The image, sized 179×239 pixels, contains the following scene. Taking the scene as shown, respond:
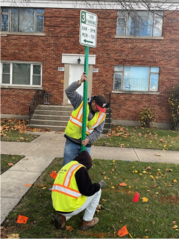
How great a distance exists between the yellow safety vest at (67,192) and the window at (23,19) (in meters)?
11.6

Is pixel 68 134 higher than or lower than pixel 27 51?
lower

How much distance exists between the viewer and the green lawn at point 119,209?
2854 millimetres

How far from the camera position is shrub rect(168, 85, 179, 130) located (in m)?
11.3

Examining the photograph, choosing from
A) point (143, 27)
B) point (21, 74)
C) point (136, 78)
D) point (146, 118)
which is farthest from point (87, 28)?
point (21, 74)

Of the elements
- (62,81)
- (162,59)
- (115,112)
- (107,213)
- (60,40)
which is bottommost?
(107,213)

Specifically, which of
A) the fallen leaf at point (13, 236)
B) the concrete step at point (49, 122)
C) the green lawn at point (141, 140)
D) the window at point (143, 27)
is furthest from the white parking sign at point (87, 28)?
the window at point (143, 27)

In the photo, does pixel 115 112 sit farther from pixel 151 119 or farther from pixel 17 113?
pixel 17 113

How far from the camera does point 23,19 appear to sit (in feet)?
40.5

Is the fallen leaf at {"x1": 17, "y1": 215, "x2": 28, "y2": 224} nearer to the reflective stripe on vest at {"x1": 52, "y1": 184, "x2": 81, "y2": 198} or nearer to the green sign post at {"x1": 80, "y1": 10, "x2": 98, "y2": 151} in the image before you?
the reflective stripe on vest at {"x1": 52, "y1": 184, "x2": 81, "y2": 198}

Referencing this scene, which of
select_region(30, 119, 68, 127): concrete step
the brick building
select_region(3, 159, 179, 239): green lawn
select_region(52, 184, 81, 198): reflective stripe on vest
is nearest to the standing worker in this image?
select_region(52, 184, 81, 198): reflective stripe on vest

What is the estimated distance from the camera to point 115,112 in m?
12.2

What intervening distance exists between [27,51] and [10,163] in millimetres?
8765

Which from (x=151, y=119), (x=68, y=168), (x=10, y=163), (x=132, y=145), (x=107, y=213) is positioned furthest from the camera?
(x=151, y=119)

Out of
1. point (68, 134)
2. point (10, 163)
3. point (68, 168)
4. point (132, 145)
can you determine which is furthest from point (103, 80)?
point (68, 168)
